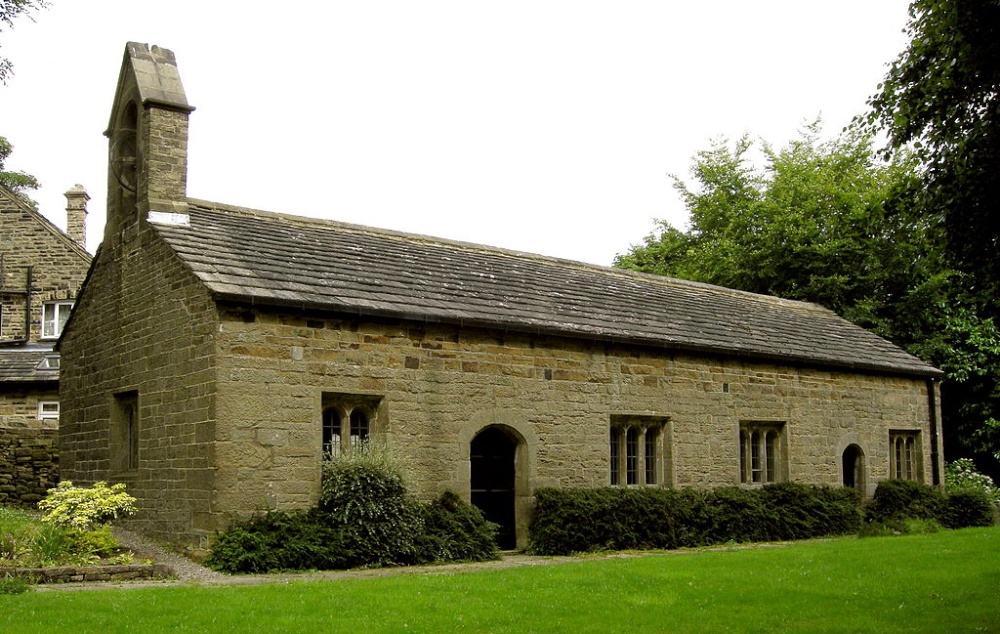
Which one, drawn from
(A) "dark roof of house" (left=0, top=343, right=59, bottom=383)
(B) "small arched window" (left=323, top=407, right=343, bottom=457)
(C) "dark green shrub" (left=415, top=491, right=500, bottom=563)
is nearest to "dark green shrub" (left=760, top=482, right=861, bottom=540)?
(C) "dark green shrub" (left=415, top=491, right=500, bottom=563)

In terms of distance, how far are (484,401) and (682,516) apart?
14.6ft

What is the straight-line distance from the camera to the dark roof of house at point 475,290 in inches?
636

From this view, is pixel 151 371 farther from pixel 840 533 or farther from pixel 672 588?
→ pixel 840 533

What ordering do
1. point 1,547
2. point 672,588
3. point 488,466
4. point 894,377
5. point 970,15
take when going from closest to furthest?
point 970,15 < point 672,588 < point 1,547 < point 488,466 < point 894,377

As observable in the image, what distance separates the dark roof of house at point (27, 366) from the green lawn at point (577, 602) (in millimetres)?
19751

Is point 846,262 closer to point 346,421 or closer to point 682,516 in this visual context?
point 682,516

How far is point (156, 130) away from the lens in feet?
57.2

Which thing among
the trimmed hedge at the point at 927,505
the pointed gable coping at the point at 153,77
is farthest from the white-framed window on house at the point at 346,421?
the trimmed hedge at the point at 927,505

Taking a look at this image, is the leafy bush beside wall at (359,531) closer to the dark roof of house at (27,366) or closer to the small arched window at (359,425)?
the small arched window at (359,425)

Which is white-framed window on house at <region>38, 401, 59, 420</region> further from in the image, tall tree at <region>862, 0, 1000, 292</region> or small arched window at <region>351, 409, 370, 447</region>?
tall tree at <region>862, 0, 1000, 292</region>

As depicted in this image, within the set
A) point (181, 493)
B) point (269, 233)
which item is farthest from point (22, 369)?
point (181, 493)

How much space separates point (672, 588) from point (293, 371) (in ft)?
20.6

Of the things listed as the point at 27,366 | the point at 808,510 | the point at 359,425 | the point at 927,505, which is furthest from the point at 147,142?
the point at 927,505

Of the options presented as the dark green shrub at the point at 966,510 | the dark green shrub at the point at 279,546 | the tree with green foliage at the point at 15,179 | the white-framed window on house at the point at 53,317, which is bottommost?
the dark green shrub at the point at 966,510
